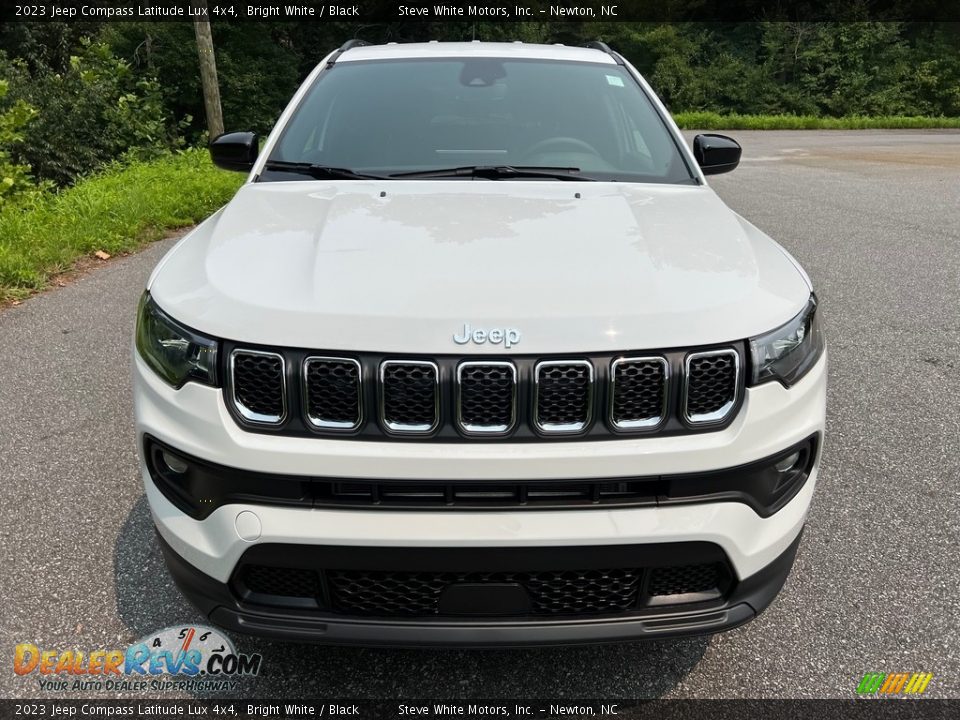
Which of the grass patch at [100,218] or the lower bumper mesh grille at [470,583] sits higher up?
the lower bumper mesh grille at [470,583]

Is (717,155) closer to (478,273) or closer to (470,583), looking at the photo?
(478,273)

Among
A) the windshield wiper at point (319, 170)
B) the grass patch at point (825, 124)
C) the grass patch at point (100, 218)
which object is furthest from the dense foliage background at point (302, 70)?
the windshield wiper at point (319, 170)

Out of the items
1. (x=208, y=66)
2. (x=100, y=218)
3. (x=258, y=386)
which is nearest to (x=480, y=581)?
(x=258, y=386)

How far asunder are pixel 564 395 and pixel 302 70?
34.3 metres

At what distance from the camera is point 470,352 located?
1.66 m

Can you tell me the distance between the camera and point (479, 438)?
1676mm

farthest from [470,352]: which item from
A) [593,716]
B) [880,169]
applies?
[880,169]

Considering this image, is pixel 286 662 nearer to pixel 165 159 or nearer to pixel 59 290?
pixel 59 290

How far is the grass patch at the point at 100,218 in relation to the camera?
6062 mm

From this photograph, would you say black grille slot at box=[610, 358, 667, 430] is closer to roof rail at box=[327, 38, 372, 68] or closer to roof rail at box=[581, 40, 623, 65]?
roof rail at box=[581, 40, 623, 65]

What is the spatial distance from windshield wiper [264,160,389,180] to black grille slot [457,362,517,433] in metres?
1.27

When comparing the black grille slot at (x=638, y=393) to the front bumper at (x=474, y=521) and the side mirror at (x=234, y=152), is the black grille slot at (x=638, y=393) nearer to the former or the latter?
the front bumper at (x=474, y=521)

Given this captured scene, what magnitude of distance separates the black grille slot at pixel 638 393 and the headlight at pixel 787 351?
0.23m

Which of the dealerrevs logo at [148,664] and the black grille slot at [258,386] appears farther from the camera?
the dealerrevs logo at [148,664]
